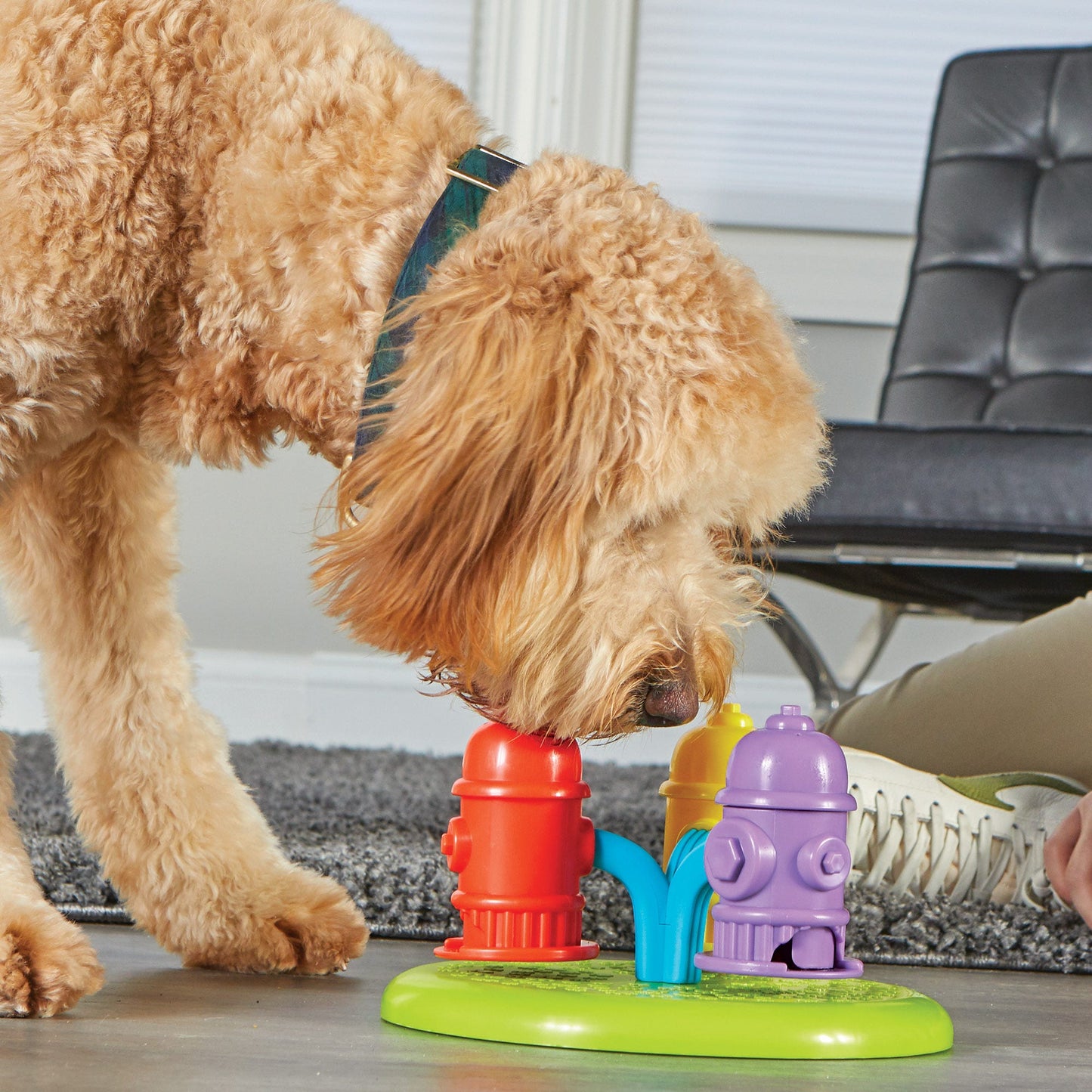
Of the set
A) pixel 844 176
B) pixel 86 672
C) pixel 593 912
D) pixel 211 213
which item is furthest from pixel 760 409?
pixel 844 176

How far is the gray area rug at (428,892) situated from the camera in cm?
141

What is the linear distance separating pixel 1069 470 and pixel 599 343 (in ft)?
3.57

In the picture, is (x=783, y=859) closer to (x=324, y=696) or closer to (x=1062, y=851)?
(x=1062, y=851)

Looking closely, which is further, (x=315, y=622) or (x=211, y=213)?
(x=315, y=622)

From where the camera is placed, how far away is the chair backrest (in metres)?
2.91

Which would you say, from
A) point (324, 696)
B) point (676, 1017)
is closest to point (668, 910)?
point (676, 1017)

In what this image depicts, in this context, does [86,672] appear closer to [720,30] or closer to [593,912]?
[593,912]

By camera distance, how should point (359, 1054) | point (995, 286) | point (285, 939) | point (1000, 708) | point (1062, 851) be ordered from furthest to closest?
point (995, 286), point (1000, 708), point (1062, 851), point (285, 939), point (359, 1054)

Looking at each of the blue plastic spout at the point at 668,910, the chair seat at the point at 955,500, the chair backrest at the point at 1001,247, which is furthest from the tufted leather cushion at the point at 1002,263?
the blue plastic spout at the point at 668,910

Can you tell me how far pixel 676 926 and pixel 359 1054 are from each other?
255mm

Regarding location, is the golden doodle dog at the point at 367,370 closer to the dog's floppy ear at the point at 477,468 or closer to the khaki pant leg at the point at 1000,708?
the dog's floppy ear at the point at 477,468

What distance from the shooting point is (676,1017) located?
0.98 metres

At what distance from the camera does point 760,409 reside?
1.06m

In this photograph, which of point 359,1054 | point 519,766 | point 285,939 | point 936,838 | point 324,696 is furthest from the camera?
point 324,696
